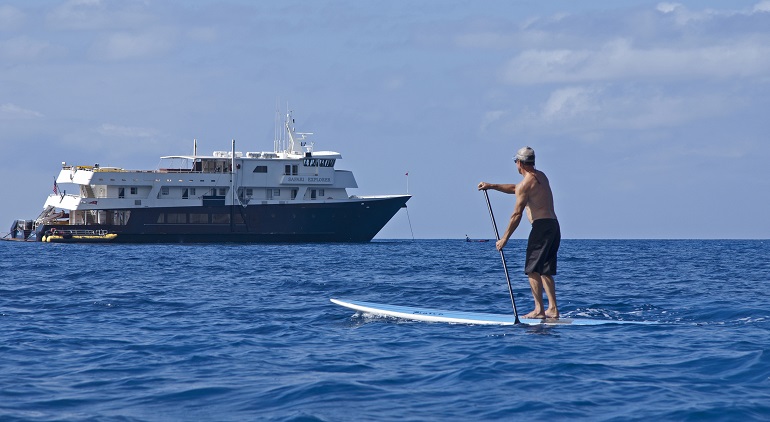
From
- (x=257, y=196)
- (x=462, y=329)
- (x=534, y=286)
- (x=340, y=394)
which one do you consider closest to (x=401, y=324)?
(x=462, y=329)

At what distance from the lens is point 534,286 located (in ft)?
34.4

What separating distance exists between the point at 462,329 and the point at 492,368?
9.00 feet

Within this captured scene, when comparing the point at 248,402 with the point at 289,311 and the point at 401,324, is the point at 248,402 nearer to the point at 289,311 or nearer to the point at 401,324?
the point at 401,324

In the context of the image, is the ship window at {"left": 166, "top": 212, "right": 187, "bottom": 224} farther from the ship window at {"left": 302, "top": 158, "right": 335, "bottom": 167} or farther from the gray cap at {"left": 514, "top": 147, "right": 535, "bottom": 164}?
the gray cap at {"left": 514, "top": 147, "right": 535, "bottom": 164}

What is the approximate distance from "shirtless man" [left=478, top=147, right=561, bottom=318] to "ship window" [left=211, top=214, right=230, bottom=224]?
163 ft

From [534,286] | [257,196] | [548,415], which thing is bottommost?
[548,415]

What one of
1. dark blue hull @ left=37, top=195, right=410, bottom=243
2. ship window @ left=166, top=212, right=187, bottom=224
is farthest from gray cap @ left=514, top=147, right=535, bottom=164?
ship window @ left=166, top=212, right=187, bottom=224

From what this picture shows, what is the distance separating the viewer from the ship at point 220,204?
187 ft

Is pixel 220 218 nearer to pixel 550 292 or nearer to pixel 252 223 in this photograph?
pixel 252 223

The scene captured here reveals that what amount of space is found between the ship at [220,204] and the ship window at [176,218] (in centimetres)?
6

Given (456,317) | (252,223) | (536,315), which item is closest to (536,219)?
(536,315)

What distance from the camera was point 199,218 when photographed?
58.4 meters

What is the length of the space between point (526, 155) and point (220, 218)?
49954mm

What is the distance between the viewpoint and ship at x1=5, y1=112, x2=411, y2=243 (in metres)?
57.0
